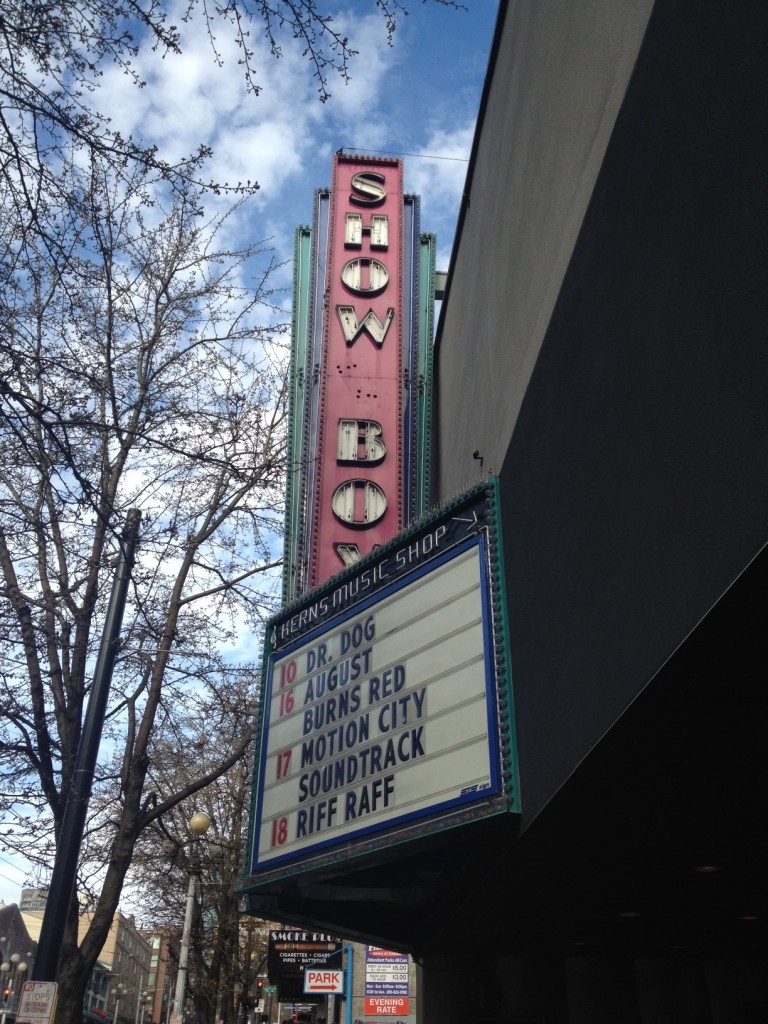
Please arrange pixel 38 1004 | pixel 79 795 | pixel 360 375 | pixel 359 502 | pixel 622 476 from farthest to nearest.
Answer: pixel 360 375 → pixel 359 502 → pixel 79 795 → pixel 38 1004 → pixel 622 476

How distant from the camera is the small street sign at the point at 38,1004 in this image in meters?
7.69

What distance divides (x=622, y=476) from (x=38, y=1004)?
22.7 ft

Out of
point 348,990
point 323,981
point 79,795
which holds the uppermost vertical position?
point 79,795

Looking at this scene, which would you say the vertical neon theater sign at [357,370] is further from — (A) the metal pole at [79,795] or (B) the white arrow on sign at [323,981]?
(B) the white arrow on sign at [323,981]

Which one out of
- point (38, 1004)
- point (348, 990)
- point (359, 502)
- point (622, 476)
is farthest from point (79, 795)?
point (348, 990)

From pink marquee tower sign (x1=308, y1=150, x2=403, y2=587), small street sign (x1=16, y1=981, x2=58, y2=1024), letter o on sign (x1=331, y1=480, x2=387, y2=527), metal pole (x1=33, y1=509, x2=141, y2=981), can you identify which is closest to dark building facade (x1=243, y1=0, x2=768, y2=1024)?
letter o on sign (x1=331, y1=480, x2=387, y2=527)

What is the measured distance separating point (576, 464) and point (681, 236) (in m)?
1.65

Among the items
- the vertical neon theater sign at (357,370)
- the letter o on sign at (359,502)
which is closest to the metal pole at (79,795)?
the vertical neon theater sign at (357,370)

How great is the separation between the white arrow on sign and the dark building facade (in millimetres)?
17998

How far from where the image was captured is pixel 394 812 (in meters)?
7.00

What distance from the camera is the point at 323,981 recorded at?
86.3ft

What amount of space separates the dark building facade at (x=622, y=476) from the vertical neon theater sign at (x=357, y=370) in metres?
1.43

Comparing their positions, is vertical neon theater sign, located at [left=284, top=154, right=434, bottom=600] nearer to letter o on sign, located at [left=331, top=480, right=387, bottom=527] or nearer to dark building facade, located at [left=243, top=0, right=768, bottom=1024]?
letter o on sign, located at [left=331, top=480, right=387, bottom=527]

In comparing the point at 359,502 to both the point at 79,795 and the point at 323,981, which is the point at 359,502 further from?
the point at 323,981
